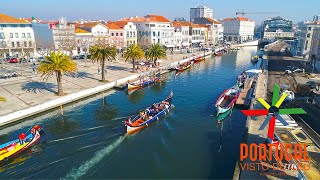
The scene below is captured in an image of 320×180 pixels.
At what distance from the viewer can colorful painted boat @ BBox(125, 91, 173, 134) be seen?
36909mm

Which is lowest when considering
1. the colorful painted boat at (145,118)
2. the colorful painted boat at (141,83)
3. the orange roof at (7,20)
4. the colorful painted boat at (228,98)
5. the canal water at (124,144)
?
the canal water at (124,144)

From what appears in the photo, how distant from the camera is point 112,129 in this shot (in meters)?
38.1

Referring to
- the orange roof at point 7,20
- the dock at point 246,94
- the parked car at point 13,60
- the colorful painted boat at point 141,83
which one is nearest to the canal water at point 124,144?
the dock at point 246,94

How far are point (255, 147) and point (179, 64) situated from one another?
214 ft

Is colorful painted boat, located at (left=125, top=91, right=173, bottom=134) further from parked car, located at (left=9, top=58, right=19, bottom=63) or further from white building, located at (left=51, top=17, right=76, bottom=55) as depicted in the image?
white building, located at (left=51, top=17, right=76, bottom=55)

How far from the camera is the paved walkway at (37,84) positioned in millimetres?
45406

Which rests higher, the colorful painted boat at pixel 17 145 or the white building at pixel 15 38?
the white building at pixel 15 38

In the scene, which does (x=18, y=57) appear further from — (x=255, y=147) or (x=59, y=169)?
(x=255, y=147)

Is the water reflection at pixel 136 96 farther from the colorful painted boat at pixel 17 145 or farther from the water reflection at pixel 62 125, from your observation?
the colorful painted boat at pixel 17 145

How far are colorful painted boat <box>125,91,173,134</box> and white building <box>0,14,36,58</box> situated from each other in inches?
2421

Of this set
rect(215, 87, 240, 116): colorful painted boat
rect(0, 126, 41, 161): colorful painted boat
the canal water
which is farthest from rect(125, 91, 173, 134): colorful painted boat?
rect(0, 126, 41, 161): colorful painted boat

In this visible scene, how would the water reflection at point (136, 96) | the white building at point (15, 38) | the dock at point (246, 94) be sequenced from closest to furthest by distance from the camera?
the dock at point (246, 94) → the water reflection at point (136, 96) → the white building at point (15, 38)

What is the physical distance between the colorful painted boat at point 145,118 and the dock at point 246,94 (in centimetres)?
1498

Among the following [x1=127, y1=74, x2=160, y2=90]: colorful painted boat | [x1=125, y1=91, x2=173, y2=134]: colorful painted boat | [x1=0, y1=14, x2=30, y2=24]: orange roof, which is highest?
[x1=0, y1=14, x2=30, y2=24]: orange roof
